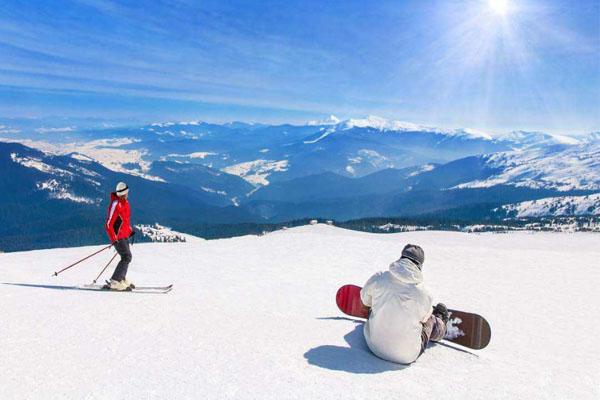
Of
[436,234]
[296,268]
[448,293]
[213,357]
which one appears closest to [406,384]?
[213,357]

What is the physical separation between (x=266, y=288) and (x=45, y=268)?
9.49 metres

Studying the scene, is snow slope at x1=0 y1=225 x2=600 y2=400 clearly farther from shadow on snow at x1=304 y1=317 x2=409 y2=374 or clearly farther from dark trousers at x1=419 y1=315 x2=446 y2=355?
dark trousers at x1=419 y1=315 x2=446 y2=355

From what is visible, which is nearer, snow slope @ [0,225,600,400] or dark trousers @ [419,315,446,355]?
snow slope @ [0,225,600,400]

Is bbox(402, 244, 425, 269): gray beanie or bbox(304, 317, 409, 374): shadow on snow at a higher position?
bbox(402, 244, 425, 269): gray beanie

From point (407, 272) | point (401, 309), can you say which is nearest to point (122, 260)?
point (401, 309)

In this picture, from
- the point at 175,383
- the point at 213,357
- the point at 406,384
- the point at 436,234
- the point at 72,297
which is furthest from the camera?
the point at 436,234

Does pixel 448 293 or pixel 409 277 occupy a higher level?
pixel 409 277

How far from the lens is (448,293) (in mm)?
15156

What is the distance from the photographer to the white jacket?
6.78 metres

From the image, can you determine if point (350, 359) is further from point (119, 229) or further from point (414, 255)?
point (119, 229)

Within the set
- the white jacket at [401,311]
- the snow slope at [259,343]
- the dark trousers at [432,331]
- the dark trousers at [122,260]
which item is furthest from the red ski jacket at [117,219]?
the dark trousers at [432,331]

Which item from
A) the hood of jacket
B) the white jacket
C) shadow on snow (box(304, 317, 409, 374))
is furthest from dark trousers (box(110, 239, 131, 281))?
the hood of jacket

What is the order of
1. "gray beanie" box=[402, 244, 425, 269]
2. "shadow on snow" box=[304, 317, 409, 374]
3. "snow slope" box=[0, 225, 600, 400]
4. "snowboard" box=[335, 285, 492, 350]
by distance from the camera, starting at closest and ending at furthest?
"snow slope" box=[0, 225, 600, 400] < "shadow on snow" box=[304, 317, 409, 374] < "gray beanie" box=[402, 244, 425, 269] < "snowboard" box=[335, 285, 492, 350]

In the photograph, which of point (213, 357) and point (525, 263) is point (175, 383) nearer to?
point (213, 357)
